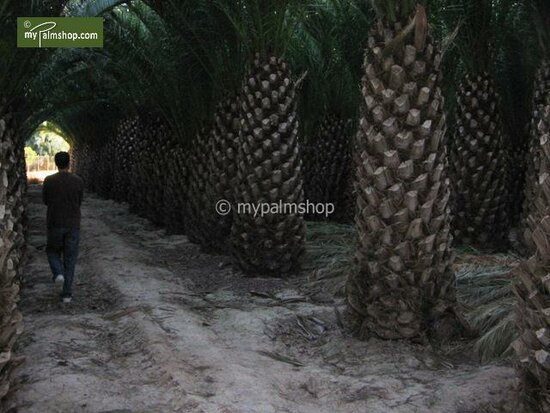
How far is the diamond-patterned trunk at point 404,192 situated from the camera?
17.7ft

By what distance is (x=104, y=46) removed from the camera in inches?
457

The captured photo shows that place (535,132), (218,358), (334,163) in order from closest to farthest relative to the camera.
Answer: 1. (218,358)
2. (535,132)
3. (334,163)

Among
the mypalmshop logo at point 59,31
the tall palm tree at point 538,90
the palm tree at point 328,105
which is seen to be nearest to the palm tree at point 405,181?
the tall palm tree at point 538,90

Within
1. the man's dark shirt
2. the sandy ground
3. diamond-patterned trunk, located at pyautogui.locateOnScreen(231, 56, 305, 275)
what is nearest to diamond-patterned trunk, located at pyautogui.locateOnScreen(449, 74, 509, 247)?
diamond-patterned trunk, located at pyautogui.locateOnScreen(231, 56, 305, 275)

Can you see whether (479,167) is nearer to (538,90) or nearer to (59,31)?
(538,90)

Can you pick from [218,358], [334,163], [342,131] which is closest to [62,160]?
Answer: [218,358]

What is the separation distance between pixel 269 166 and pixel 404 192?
2939 mm

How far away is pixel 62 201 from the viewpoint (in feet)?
22.8

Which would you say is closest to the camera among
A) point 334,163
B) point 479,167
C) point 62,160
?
point 62,160

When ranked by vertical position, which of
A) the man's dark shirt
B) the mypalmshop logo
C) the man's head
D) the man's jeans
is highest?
the mypalmshop logo

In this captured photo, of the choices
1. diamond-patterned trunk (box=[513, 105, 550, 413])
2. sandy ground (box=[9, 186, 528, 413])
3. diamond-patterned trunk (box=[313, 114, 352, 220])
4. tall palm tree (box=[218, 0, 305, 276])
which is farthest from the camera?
diamond-patterned trunk (box=[313, 114, 352, 220])

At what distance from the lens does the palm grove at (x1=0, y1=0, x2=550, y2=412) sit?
5.41 m

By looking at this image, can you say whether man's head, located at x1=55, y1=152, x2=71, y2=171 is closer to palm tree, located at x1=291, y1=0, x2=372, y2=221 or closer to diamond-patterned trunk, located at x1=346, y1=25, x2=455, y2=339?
diamond-patterned trunk, located at x1=346, y1=25, x2=455, y2=339

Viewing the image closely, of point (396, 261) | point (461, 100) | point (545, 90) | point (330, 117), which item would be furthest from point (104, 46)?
point (396, 261)
